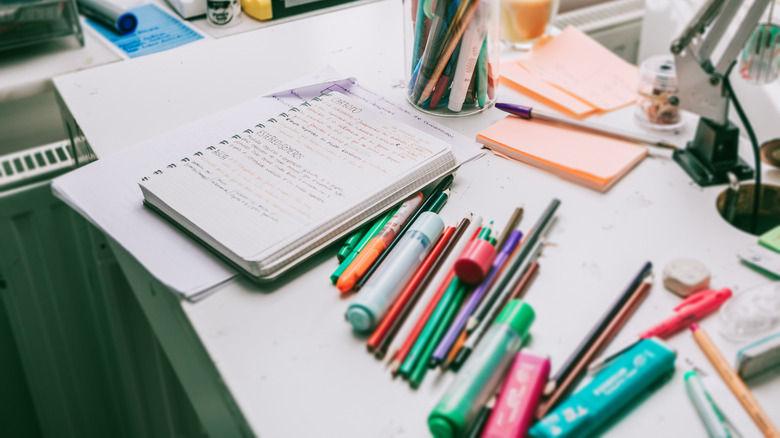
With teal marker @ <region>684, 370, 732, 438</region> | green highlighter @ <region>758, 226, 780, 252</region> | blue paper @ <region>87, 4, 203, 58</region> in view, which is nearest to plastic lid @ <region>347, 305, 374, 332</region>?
teal marker @ <region>684, 370, 732, 438</region>

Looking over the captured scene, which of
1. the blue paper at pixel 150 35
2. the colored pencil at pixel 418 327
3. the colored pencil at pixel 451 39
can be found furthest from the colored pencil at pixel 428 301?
the blue paper at pixel 150 35

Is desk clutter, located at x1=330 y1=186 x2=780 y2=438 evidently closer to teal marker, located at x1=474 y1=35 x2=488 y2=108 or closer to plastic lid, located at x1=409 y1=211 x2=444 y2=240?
plastic lid, located at x1=409 y1=211 x2=444 y2=240

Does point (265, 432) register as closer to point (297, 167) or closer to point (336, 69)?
point (297, 167)

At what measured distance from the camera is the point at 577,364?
44 centimetres

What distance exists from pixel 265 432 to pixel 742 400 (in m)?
0.30

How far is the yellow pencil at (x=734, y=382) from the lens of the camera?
396 mm

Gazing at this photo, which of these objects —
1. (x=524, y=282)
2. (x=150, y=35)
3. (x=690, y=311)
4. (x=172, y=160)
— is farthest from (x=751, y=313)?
(x=150, y=35)

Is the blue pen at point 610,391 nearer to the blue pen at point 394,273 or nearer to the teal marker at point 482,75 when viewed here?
the blue pen at point 394,273

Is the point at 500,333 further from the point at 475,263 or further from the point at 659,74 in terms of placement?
the point at 659,74

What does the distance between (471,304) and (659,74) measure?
37 centimetres

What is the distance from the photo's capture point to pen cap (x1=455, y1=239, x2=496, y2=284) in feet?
1.61

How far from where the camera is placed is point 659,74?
681 mm

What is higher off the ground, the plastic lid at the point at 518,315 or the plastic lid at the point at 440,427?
the plastic lid at the point at 518,315

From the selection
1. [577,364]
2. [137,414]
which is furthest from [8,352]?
[577,364]
